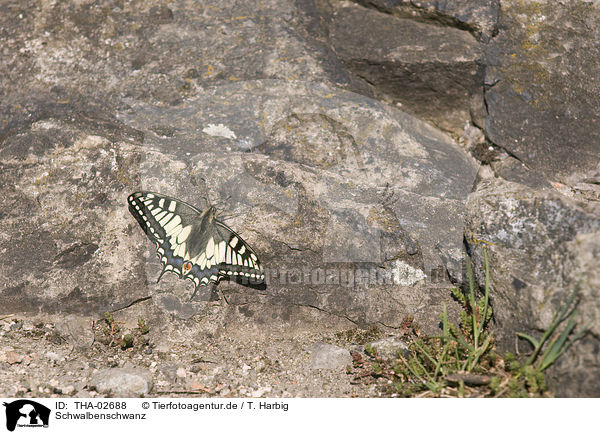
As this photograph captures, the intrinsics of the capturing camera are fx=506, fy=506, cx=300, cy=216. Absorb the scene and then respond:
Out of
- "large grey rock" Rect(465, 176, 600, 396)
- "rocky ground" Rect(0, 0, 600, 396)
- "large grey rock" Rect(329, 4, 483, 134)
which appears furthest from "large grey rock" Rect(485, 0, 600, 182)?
"large grey rock" Rect(465, 176, 600, 396)

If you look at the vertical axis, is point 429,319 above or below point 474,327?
below

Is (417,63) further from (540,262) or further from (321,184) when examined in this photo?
(540,262)

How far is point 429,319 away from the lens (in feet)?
11.7

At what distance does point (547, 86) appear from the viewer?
4176 mm

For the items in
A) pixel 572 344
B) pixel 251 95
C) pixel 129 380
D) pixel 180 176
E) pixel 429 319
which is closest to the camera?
pixel 572 344

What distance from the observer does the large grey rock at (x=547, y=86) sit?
13.2ft

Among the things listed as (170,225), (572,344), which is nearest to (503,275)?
(572,344)

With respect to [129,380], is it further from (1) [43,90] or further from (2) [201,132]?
(1) [43,90]

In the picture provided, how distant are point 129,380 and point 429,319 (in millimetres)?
2033

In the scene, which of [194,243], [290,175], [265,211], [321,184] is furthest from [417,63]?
[194,243]
